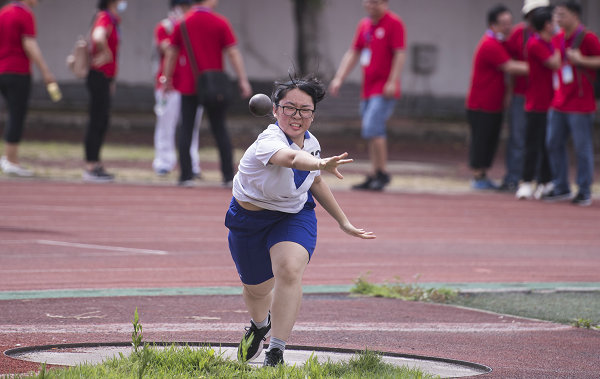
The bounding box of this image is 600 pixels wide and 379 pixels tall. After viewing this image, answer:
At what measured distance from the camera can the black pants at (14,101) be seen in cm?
1331

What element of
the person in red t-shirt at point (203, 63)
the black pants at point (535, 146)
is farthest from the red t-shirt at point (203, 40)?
the black pants at point (535, 146)

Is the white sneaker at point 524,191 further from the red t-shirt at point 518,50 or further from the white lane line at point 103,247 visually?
the white lane line at point 103,247

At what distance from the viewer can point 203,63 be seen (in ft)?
42.7

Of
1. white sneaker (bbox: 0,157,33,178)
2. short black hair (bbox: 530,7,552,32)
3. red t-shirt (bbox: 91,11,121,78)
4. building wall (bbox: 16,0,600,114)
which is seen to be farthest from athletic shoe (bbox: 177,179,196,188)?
building wall (bbox: 16,0,600,114)

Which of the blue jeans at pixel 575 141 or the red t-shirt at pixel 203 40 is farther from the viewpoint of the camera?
the red t-shirt at pixel 203 40

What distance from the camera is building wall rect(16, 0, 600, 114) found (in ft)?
90.0

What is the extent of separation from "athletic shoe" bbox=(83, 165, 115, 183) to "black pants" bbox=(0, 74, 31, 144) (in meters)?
0.95

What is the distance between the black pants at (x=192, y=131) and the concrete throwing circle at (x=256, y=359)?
7.92 metres

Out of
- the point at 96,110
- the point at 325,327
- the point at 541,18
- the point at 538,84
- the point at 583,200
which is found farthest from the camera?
the point at 96,110

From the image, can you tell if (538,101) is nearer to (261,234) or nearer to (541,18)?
(541,18)

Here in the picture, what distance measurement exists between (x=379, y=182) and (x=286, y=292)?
884 centimetres

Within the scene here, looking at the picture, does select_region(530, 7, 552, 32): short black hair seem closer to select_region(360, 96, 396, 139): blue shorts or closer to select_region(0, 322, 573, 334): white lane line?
select_region(360, 96, 396, 139): blue shorts

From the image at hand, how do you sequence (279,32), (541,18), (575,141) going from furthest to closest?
(279,32)
(541,18)
(575,141)

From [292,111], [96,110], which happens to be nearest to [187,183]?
[96,110]
